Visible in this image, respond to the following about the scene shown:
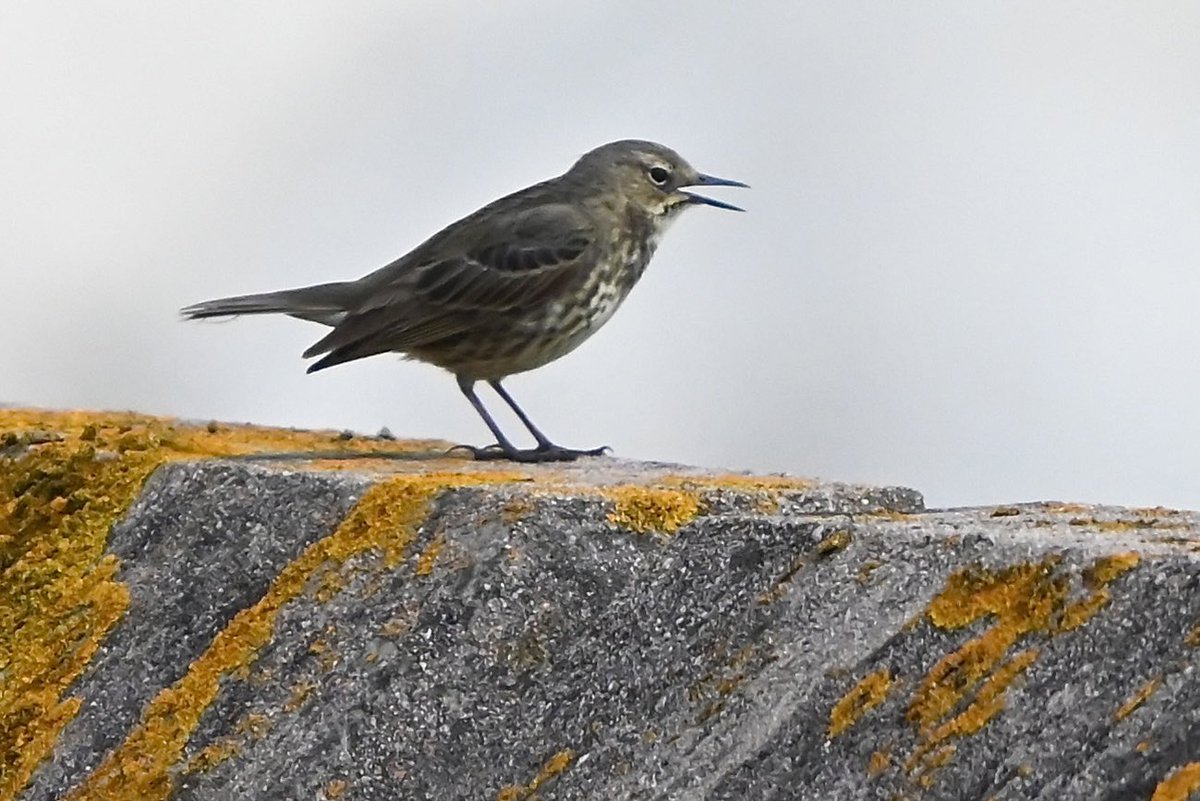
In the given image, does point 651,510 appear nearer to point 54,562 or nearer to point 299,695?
point 299,695

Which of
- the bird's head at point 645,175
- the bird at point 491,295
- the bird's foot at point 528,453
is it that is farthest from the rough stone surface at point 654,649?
the bird's head at point 645,175

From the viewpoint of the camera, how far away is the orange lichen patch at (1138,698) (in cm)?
222

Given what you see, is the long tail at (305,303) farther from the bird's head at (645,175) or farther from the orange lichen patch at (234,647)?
the orange lichen patch at (234,647)

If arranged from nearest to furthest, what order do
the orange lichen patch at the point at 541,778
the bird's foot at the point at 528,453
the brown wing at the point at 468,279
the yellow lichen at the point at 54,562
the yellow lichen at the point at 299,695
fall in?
the orange lichen patch at the point at 541,778 → the yellow lichen at the point at 299,695 → the yellow lichen at the point at 54,562 → the bird's foot at the point at 528,453 → the brown wing at the point at 468,279

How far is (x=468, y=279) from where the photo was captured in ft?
22.0

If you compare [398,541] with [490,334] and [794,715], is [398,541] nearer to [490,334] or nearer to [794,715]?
[794,715]

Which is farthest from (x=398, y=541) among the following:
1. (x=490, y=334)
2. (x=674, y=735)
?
(x=490, y=334)

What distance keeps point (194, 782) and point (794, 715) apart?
1011 millimetres

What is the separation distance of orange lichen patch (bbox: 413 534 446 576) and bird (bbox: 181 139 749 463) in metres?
3.11

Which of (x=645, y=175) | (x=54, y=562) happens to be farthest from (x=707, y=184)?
(x=54, y=562)

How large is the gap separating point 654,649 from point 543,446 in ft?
10.2

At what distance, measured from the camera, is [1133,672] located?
7.45 ft

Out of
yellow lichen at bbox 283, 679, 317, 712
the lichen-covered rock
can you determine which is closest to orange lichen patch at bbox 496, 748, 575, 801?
the lichen-covered rock

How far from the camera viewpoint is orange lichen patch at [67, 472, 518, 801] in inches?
115
